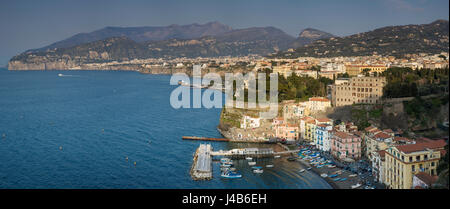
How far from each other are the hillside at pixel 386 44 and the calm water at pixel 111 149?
18951 millimetres

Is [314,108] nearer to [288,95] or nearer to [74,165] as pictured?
[288,95]

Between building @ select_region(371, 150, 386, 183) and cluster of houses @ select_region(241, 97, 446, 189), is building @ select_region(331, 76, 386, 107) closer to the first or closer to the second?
cluster of houses @ select_region(241, 97, 446, 189)

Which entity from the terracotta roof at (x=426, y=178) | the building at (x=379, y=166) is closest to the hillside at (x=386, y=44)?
the building at (x=379, y=166)

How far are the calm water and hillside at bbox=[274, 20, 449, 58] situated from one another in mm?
18951

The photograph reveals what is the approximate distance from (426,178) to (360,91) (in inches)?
287

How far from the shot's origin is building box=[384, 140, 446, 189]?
7.65 meters

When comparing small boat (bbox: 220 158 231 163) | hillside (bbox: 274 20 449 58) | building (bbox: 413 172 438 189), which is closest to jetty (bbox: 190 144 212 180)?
small boat (bbox: 220 158 231 163)

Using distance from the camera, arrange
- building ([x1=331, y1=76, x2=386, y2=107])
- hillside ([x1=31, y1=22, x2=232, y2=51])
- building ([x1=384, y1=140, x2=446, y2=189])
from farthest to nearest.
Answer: hillside ([x1=31, y1=22, x2=232, y2=51]), building ([x1=331, y1=76, x2=386, y2=107]), building ([x1=384, y1=140, x2=446, y2=189])

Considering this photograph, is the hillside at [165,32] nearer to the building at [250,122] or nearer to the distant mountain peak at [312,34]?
the distant mountain peak at [312,34]

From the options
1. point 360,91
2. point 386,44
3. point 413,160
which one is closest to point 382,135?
point 413,160

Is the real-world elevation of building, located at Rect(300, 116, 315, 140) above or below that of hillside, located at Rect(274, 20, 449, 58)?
below

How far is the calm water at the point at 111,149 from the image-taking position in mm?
9852

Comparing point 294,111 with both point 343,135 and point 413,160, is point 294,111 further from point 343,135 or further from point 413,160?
point 413,160

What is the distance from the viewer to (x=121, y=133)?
52.0 ft
